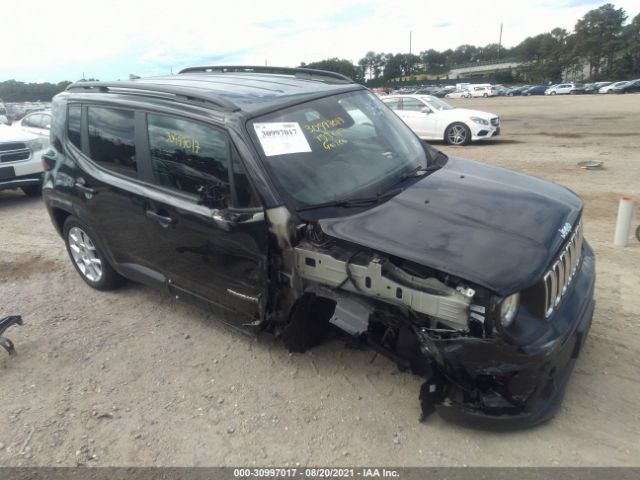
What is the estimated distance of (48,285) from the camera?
501 cm

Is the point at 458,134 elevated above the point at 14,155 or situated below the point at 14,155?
below

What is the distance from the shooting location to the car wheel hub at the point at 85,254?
462 centimetres

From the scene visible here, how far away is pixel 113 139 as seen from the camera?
12.8ft

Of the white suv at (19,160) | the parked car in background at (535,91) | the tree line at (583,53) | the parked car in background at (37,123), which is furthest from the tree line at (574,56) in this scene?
the white suv at (19,160)

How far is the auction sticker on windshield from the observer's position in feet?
10.2

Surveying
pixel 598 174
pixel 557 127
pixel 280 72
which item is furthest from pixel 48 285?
pixel 557 127

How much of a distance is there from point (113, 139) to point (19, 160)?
5.50m

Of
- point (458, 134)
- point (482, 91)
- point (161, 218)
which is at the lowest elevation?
point (482, 91)

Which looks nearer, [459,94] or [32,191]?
[32,191]

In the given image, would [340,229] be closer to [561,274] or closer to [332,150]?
[332,150]

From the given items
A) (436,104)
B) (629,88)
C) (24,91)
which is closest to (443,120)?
(436,104)

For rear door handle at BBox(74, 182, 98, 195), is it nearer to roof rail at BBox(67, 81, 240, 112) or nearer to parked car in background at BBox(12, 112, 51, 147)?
roof rail at BBox(67, 81, 240, 112)

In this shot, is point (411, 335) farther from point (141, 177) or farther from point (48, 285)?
point (48, 285)

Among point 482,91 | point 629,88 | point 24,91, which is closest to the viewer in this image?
point 24,91
